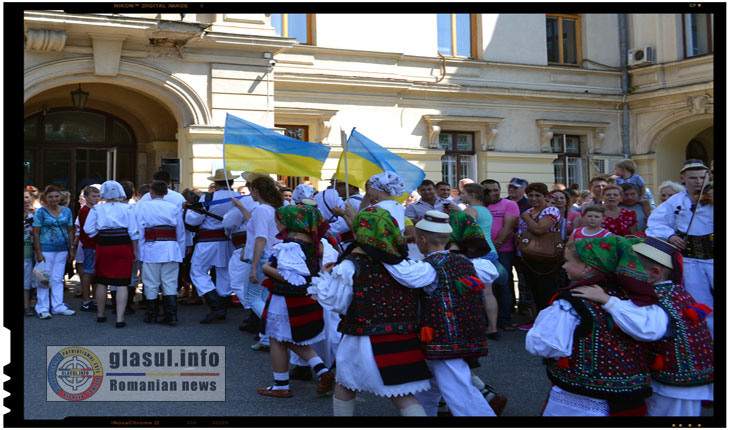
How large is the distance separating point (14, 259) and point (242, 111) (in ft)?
31.8

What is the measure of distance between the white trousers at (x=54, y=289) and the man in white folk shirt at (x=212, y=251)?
64.5 inches

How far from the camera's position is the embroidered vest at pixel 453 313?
12.1 ft

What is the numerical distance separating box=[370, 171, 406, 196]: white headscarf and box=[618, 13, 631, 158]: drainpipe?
44.5 feet

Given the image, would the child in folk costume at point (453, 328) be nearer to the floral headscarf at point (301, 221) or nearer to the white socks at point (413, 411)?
the white socks at point (413, 411)

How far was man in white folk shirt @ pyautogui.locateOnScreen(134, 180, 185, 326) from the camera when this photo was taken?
745 centimetres

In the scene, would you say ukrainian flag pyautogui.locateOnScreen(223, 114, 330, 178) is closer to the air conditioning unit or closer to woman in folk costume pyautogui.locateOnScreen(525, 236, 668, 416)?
woman in folk costume pyautogui.locateOnScreen(525, 236, 668, 416)

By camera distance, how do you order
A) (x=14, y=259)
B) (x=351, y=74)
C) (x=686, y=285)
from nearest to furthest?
(x=14, y=259) → (x=686, y=285) → (x=351, y=74)

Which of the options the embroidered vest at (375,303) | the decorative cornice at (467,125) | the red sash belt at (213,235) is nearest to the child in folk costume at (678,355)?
the embroidered vest at (375,303)

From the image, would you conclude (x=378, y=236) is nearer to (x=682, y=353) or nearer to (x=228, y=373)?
(x=682, y=353)

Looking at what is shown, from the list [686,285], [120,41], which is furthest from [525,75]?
[686,285]

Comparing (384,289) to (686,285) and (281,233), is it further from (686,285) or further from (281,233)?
(686,285)

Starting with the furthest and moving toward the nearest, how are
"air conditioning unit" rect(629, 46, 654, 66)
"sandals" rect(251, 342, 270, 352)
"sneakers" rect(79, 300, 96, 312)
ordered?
1. "air conditioning unit" rect(629, 46, 654, 66)
2. "sneakers" rect(79, 300, 96, 312)
3. "sandals" rect(251, 342, 270, 352)

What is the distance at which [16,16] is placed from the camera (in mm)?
3078

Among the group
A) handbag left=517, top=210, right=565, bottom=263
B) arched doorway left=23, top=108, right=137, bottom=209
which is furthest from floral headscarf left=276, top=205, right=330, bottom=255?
arched doorway left=23, top=108, right=137, bottom=209
